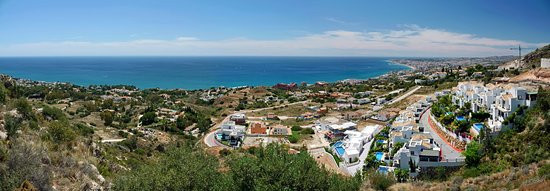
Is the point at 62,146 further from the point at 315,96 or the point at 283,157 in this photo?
the point at 315,96

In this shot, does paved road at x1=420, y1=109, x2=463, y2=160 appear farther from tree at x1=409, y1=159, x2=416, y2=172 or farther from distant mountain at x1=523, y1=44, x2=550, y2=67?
distant mountain at x1=523, y1=44, x2=550, y2=67

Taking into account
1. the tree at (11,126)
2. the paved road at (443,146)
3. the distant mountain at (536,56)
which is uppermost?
the distant mountain at (536,56)

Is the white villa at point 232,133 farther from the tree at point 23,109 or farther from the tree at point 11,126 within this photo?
the tree at point 11,126

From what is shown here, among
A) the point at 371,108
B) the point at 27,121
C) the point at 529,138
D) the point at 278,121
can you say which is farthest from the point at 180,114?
the point at 529,138

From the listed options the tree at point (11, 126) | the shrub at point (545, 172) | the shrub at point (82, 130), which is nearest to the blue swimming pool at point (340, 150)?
the shrub at point (545, 172)

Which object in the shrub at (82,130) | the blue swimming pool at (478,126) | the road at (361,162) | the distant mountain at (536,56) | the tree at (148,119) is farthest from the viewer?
the distant mountain at (536,56)

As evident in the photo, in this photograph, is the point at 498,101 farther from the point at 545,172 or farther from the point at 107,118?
the point at 107,118

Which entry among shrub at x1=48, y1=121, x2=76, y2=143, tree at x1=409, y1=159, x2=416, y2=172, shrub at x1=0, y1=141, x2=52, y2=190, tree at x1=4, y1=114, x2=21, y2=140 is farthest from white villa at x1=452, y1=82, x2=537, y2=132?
tree at x1=4, y1=114, x2=21, y2=140

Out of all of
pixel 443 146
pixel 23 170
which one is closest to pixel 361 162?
pixel 443 146

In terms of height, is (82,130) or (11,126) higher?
(11,126)
